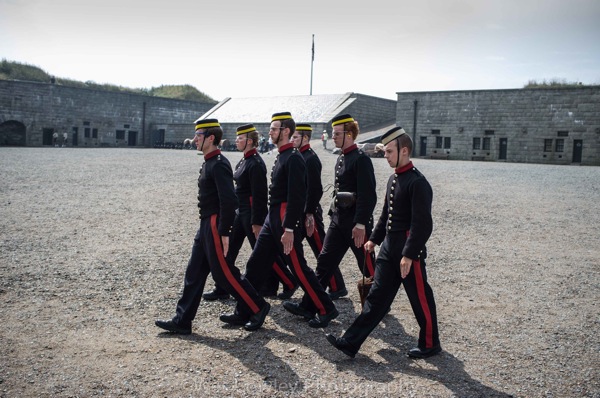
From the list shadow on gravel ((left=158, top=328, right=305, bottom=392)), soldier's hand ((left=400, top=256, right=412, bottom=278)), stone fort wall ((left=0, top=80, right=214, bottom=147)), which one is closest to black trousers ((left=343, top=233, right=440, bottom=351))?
soldier's hand ((left=400, top=256, right=412, bottom=278))

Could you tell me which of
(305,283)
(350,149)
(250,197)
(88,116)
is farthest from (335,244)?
(88,116)

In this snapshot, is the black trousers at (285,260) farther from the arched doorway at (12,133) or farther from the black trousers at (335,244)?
the arched doorway at (12,133)

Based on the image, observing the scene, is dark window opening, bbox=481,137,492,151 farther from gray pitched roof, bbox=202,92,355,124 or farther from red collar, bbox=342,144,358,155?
red collar, bbox=342,144,358,155

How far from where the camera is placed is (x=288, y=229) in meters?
4.90

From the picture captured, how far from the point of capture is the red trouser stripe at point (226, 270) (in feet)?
15.3

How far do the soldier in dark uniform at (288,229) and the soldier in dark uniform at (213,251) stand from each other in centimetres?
40

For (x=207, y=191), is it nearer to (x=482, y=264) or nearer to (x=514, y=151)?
(x=482, y=264)

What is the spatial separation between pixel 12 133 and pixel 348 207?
153 feet

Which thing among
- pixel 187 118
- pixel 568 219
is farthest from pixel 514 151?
pixel 187 118

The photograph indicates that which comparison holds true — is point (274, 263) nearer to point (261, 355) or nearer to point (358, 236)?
point (358, 236)

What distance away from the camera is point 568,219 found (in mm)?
10953

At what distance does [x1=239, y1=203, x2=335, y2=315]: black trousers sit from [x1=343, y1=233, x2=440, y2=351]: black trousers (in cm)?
80

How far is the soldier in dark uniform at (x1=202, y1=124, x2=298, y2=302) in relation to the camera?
548cm

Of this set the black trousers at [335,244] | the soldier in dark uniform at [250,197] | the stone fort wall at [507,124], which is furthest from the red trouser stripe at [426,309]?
the stone fort wall at [507,124]
